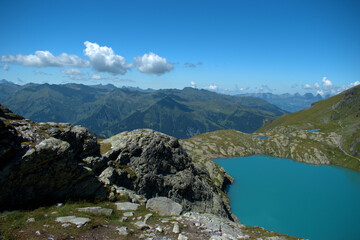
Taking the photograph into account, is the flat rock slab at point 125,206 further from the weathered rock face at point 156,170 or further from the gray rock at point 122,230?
the weathered rock face at point 156,170

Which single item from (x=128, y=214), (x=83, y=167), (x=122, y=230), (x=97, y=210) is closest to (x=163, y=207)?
(x=128, y=214)

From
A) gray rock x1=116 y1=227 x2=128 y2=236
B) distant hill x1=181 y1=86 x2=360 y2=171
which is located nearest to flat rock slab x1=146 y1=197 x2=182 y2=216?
gray rock x1=116 y1=227 x2=128 y2=236

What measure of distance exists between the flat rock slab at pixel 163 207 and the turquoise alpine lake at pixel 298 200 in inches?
2006

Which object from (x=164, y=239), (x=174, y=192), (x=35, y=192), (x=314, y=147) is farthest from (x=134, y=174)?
(x=314, y=147)

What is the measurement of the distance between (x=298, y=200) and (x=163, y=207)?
263 ft

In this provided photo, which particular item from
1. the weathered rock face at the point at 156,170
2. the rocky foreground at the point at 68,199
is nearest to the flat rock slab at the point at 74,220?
the rocky foreground at the point at 68,199

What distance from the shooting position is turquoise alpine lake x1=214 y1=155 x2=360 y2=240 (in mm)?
60531

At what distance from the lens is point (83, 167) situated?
21.0 metres

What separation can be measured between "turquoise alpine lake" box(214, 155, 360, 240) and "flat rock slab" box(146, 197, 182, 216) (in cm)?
5095

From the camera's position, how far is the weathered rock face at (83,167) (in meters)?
15.4

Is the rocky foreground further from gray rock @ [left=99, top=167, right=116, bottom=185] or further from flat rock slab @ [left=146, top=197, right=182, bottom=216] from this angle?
gray rock @ [left=99, top=167, right=116, bottom=185]

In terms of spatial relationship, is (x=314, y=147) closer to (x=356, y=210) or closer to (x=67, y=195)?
(x=356, y=210)

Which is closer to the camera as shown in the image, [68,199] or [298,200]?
[68,199]

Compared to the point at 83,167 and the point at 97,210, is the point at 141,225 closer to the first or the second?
the point at 97,210
